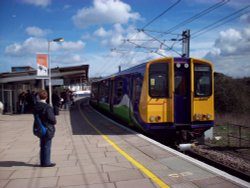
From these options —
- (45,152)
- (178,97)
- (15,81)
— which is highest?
(15,81)

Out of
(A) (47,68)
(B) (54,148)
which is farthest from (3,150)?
(A) (47,68)

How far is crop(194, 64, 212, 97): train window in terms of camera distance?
1043 cm

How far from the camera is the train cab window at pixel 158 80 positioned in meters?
10.2

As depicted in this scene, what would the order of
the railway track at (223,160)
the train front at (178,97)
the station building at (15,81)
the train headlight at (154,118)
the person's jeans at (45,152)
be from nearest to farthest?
the person's jeans at (45,152) < the railway track at (223,160) < the train headlight at (154,118) < the train front at (178,97) < the station building at (15,81)

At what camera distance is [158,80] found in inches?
404

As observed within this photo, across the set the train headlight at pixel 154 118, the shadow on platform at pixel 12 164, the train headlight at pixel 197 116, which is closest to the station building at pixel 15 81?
the train headlight at pixel 154 118

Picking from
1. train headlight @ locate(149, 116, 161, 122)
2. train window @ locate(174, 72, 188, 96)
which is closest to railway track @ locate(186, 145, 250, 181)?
train headlight @ locate(149, 116, 161, 122)

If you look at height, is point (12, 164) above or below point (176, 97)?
below

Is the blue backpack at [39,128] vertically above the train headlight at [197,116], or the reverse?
the blue backpack at [39,128]

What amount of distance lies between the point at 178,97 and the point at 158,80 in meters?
0.88

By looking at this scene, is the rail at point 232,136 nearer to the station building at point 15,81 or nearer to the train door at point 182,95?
the train door at point 182,95

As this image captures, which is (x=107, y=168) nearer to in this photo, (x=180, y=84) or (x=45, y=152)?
(x=45, y=152)

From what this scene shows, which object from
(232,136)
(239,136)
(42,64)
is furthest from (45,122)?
(42,64)

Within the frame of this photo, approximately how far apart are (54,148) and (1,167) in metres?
2.26
